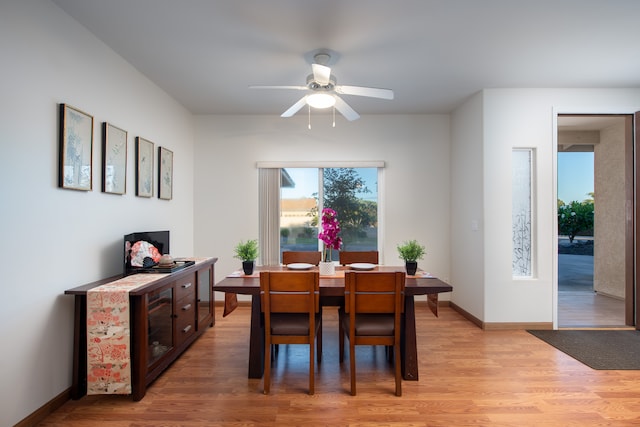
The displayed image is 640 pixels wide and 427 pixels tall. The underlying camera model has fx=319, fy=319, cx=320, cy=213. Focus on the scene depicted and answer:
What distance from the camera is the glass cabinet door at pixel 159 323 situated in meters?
2.39

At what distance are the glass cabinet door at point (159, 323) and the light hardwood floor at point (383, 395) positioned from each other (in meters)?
0.23

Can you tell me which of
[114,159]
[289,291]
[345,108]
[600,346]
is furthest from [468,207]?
[114,159]

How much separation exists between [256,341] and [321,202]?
8.15ft

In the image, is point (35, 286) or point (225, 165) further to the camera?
point (225, 165)

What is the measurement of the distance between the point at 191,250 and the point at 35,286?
2.55m

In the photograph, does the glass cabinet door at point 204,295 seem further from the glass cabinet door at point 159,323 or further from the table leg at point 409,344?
the table leg at point 409,344

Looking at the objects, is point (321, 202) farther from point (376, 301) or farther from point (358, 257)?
point (376, 301)

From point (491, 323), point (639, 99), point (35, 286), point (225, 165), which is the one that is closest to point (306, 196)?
point (225, 165)

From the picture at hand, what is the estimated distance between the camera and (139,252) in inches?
109

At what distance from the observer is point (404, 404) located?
2178 millimetres

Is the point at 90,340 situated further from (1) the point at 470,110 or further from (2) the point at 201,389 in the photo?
(1) the point at 470,110

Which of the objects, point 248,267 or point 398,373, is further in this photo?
point 248,267

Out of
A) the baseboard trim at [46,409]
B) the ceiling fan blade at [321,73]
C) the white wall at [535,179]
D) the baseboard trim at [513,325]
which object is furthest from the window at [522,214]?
the baseboard trim at [46,409]

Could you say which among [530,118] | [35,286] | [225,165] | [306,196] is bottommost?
[35,286]
